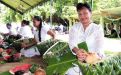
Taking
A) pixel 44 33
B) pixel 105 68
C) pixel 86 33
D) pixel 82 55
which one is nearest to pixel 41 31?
pixel 44 33

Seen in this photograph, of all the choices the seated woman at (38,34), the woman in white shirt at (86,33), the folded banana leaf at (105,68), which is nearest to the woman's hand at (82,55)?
the folded banana leaf at (105,68)

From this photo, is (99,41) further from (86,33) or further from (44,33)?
(44,33)

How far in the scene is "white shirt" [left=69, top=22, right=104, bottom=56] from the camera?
3.68m

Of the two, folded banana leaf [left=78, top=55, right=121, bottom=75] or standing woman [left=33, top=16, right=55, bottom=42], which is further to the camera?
standing woman [left=33, top=16, right=55, bottom=42]

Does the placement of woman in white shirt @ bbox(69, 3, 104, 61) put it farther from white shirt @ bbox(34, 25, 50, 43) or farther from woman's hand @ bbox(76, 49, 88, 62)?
white shirt @ bbox(34, 25, 50, 43)

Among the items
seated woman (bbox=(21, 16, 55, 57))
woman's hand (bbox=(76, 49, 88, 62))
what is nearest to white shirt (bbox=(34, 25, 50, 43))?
seated woman (bbox=(21, 16, 55, 57))

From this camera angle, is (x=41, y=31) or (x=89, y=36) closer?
(x=89, y=36)

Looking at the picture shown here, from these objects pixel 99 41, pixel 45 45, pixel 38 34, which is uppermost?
pixel 99 41

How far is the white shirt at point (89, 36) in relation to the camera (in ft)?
12.1

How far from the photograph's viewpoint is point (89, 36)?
3.78 m

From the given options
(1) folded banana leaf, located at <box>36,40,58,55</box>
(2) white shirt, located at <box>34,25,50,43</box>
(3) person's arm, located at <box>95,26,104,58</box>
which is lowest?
(1) folded banana leaf, located at <box>36,40,58,55</box>

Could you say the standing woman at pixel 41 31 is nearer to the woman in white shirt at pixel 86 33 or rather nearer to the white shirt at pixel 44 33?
the white shirt at pixel 44 33

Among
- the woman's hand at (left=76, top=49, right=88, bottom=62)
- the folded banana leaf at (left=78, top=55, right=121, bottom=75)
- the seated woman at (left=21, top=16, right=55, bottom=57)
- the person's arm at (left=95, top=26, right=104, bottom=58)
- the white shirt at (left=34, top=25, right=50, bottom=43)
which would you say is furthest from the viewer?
the white shirt at (left=34, top=25, right=50, bottom=43)

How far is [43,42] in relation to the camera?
735cm
